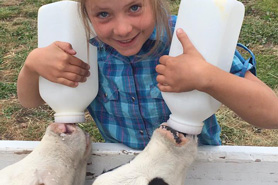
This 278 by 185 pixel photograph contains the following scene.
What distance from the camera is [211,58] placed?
0.83m

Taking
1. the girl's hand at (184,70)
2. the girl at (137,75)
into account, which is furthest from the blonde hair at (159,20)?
A: the girl's hand at (184,70)

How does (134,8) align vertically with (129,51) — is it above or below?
above

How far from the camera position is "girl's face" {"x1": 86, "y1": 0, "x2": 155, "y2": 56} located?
2.89 ft

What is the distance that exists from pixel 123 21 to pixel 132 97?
0.94 ft

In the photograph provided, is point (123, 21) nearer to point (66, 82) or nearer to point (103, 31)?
point (103, 31)

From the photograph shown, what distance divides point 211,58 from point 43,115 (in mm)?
1281

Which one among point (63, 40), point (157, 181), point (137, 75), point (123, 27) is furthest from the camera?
point (137, 75)

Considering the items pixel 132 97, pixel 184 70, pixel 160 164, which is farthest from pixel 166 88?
pixel 132 97

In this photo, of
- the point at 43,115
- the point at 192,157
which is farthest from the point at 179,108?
the point at 43,115

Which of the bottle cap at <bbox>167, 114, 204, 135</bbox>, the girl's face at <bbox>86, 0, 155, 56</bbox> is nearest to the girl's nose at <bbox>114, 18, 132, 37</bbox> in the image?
the girl's face at <bbox>86, 0, 155, 56</bbox>

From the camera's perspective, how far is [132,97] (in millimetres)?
1116

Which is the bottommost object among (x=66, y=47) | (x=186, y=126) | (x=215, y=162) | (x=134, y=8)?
(x=215, y=162)

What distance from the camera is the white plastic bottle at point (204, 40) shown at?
0.81 m

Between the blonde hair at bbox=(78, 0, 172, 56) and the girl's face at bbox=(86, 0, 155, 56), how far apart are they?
0.02 meters
